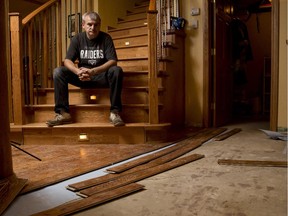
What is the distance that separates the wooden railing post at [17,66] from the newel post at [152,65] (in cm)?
119

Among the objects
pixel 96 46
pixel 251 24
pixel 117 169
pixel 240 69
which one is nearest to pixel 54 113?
pixel 96 46

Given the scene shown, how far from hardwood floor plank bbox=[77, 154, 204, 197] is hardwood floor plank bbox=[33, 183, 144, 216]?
58mm

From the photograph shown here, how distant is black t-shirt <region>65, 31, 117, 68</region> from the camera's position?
320 centimetres

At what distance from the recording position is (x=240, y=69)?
5.64 metres

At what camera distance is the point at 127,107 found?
3180 mm

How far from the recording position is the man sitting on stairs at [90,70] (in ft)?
9.72

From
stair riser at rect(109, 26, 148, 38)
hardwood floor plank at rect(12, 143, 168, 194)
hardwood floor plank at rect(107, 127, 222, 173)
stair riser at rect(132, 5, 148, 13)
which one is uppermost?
stair riser at rect(132, 5, 148, 13)

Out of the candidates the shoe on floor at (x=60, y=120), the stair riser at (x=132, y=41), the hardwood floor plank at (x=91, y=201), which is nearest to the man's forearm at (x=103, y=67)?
the shoe on floor at (x=60, y=120)

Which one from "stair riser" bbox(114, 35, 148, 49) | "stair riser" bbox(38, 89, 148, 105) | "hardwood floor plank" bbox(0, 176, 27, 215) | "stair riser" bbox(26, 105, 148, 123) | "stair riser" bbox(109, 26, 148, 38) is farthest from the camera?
"stair riser" bbox(109, 26, 148, 38)

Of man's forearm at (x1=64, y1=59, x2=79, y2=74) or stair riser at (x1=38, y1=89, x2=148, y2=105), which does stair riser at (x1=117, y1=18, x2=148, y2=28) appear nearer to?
stair riser at (x1=38, y1=89, x2=148, y2=105)

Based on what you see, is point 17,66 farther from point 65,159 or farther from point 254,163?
point 254,163

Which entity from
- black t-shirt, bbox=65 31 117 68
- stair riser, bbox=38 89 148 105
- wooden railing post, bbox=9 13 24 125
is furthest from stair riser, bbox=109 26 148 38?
wooden railing post, bbox=9 13 24 125

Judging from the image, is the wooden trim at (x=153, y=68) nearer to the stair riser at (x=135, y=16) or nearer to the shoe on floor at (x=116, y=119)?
the shoe on floor at (x=116, y=119)

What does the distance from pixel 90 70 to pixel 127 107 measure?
0.52 m
